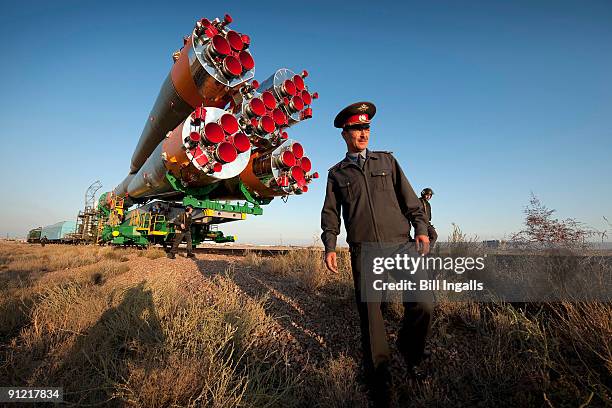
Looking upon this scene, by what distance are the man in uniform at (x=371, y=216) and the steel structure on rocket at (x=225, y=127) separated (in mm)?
6364

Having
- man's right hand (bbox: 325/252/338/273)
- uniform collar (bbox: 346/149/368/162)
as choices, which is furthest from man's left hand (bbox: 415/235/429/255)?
uniform collar (bbox: 346/149/368/162)

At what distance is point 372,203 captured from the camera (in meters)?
2.46

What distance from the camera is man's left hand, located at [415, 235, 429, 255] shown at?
7.68 feet

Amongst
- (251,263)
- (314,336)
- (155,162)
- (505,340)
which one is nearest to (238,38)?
(155,162)

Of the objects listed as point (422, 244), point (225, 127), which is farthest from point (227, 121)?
point (422, 244)

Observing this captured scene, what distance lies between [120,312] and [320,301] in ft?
7.76

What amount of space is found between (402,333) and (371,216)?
39.0 inches

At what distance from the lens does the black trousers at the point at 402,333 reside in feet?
7.24

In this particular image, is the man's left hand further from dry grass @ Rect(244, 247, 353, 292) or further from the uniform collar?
dry grass @ Rect(244, 247, 353, 292)

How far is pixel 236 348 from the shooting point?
279cm

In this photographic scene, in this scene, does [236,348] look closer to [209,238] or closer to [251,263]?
[251,263]

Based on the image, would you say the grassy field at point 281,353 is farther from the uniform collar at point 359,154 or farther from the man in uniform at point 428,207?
the man in uniform at point 428,207

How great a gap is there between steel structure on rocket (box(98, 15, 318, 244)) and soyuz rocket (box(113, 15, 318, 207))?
27 millimetres

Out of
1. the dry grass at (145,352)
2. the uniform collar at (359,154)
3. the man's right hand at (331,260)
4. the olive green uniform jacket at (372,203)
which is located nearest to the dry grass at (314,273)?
the dry grass at (145,352)
